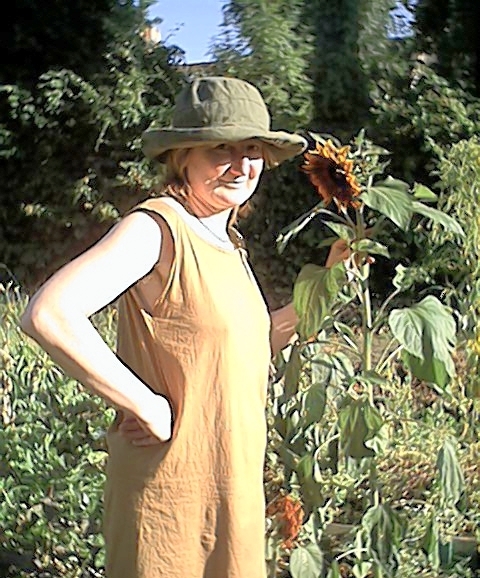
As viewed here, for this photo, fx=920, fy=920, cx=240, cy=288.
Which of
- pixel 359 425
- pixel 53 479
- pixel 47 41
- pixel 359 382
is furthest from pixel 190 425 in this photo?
pixel 47 41

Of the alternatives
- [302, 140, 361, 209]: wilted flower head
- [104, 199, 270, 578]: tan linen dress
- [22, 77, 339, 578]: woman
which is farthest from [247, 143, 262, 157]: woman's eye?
[302, 140, 361, 209]: wilted flower head

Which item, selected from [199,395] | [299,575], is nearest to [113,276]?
[199,395]

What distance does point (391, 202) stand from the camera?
5.59 feet

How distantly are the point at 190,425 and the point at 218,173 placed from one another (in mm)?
367

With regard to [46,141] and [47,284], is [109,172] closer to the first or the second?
[46,141]

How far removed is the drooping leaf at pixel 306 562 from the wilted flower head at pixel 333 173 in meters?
0.76

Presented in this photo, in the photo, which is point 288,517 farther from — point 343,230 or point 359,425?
point 343,230

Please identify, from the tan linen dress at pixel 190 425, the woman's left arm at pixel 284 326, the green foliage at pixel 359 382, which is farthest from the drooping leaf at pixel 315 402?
the tan linen dress at pixel 190 425

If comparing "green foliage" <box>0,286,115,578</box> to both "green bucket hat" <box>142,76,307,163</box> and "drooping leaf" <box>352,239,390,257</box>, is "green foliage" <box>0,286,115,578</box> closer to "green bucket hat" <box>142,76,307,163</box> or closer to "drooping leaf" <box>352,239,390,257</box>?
"drooping leaf" <box>352,239,390,257</box>

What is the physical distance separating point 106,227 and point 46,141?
67 centimetres

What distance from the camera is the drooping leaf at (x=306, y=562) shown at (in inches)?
75.2

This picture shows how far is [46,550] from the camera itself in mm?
2508

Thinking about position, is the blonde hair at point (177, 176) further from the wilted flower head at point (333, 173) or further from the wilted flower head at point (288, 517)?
the wilted flower head at point (288, 517)

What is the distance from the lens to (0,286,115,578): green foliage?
7.97ft
